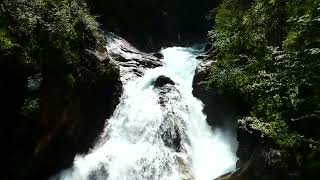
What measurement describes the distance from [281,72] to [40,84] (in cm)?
849

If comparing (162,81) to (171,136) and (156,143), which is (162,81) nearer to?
(171,136)

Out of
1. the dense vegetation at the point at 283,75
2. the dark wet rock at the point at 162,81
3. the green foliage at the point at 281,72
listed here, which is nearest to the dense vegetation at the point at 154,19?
the dark wet rock at the point at 162,81

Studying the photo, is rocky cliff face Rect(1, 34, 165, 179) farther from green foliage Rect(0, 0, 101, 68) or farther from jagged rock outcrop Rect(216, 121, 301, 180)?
jagged rock outcrop Rect(216, 121, 301, 180)

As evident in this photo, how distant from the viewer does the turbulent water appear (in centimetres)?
1633

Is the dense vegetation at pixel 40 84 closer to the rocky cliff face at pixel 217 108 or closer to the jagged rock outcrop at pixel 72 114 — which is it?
the jagged rock outcrop at pixel 72 114

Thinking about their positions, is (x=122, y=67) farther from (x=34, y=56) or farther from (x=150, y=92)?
(x=34, y=56)

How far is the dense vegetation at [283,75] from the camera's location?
10.0 m

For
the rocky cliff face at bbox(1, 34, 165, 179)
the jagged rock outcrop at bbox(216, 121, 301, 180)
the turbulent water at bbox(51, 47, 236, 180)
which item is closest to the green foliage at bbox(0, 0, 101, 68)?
the rocky cliff face at bbox(1, 34, 165, 179)

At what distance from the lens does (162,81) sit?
2155 cm

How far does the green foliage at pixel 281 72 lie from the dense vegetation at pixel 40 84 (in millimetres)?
5832

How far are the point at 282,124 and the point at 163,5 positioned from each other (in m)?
32.6

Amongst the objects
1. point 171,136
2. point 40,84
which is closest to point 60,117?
point 40,84

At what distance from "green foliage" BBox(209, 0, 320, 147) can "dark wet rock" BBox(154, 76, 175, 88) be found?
533cm

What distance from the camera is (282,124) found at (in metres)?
10.4
